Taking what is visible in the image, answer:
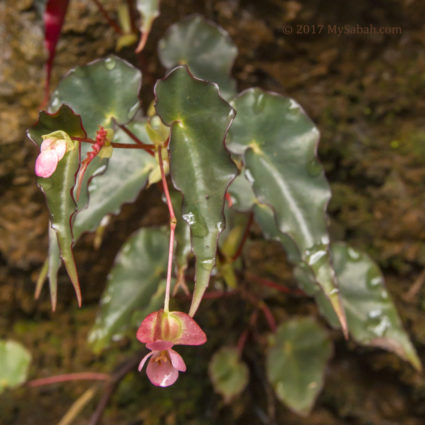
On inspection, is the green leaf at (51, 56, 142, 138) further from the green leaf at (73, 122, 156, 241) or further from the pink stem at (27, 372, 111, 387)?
the pink stem at (27, 372, 111, 387)

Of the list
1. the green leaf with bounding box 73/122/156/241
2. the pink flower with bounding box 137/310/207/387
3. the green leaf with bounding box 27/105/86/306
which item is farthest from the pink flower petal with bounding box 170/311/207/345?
the green leaf with bounding box 73/122/156/241

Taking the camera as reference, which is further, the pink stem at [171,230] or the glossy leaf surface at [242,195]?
the glossy leaf surface at [242,195]

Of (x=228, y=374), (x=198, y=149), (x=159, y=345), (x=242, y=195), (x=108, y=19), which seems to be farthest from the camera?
(x=228, y=374)

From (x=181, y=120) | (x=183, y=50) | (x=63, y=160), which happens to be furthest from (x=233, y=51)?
(x=63, y=160)

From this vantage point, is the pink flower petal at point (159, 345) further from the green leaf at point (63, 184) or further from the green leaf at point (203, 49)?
the green leaf at point (203, 49)

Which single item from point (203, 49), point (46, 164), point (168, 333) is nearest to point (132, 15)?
Answer: point (203, 49)

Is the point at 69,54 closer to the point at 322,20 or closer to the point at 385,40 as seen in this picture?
the point at 322,20

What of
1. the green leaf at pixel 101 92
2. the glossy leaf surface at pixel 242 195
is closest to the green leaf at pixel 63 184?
the green leaf at pixel 101 92

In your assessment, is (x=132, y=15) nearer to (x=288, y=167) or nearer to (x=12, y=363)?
(x=288, y=167)
